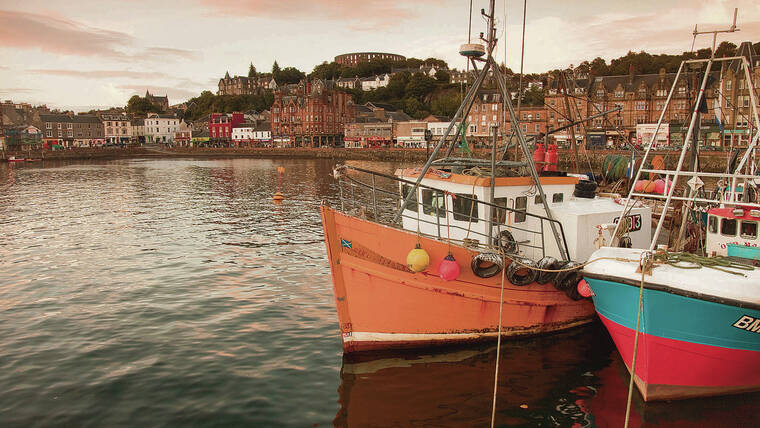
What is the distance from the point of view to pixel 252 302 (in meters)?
16.3

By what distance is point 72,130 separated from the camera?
493 feet

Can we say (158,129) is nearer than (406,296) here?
No

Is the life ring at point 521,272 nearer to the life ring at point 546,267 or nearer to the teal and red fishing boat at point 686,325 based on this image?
the life ring at point 546,267

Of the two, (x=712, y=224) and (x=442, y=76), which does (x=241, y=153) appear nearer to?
(x=442, y=76)

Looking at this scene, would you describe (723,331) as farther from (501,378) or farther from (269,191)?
(269,191)

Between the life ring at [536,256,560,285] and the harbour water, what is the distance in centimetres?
194

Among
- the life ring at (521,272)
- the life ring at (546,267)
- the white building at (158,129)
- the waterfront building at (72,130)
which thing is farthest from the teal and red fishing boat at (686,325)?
the white building at (158,129)

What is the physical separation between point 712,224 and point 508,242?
4.82 metres

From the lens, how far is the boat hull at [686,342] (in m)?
9.20

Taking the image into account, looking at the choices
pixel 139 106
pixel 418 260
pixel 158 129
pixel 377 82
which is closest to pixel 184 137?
pixel 158 129

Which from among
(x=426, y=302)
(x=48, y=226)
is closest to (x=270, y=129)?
(x=48, y=226)

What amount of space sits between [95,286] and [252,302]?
637cm

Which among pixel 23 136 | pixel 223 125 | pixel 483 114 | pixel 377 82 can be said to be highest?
pixel 377 82

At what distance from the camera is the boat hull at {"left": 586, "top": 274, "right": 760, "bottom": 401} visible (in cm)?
920
